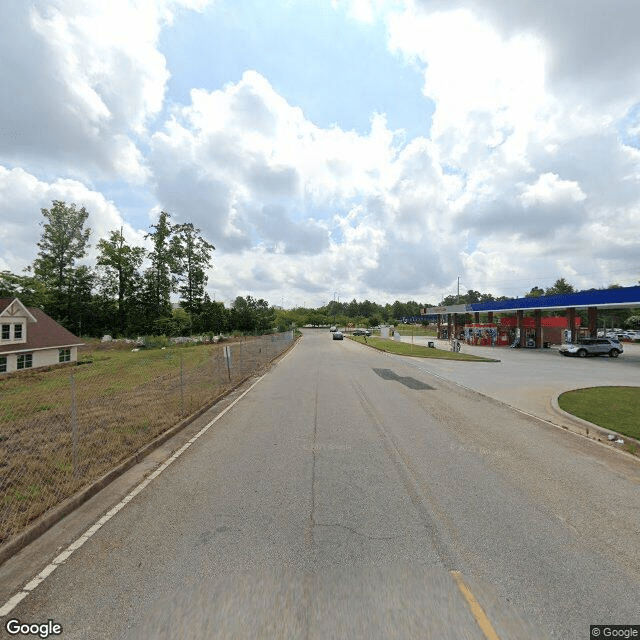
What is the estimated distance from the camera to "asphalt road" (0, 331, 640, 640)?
3.16 m

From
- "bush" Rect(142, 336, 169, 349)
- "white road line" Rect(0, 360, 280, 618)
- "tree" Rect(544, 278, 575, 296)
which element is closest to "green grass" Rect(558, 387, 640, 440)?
"white road line" Rect(0, 360, 280, 618)

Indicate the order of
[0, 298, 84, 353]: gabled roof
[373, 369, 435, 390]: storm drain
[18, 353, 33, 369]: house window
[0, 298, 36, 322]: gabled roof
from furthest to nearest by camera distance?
[18, 353, 33, 369]: house window, [0, 298, 84, 353]: gabled roof, [0, 298, 36, 322]: gabled roof, [373, 369, 435, 390]: storm drain

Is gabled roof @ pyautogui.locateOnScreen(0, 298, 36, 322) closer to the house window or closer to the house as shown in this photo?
the house

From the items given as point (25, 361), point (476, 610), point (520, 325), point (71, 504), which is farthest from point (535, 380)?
point (25, 361)

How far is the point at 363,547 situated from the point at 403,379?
14.5 metres

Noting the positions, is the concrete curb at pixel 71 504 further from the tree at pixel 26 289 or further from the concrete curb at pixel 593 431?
the tree at pixel 26 289

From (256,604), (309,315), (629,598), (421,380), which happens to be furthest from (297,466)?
(309,315)

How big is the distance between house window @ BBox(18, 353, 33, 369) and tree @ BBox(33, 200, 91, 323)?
29.1 meters

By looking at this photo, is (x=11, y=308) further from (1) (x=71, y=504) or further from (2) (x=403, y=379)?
(1) (x=71, y=504)

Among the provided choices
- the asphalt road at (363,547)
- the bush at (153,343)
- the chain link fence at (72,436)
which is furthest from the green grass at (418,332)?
the asphalt road at (363,547)

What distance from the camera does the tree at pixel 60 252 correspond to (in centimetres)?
5141

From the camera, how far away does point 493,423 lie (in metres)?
9.99

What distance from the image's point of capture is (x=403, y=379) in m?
18.2

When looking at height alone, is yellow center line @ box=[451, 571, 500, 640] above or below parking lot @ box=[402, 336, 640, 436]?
above
